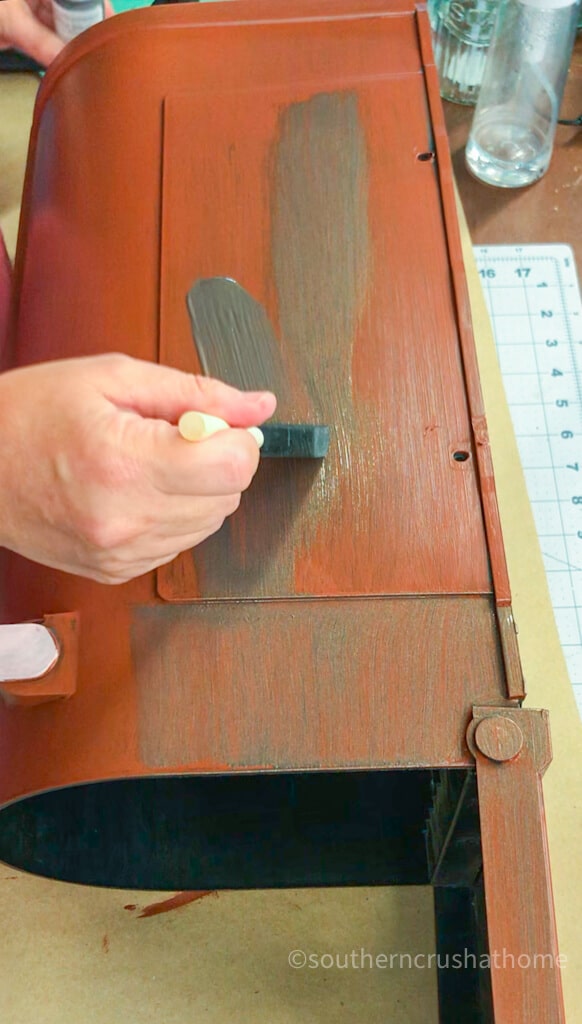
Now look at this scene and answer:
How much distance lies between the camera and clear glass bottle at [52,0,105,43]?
1.01m

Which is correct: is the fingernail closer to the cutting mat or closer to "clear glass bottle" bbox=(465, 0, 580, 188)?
the cutting mat

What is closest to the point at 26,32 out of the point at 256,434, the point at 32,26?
the point at 32,26

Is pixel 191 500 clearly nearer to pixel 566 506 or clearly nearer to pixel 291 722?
pixel 291 722

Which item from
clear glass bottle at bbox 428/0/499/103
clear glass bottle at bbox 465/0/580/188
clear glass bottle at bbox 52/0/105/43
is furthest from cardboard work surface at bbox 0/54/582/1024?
clear glass bottle at bbox 52/0/105/43

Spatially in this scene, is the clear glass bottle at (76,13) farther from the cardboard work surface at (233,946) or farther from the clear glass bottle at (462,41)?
the cardboard work surface at (233,946)

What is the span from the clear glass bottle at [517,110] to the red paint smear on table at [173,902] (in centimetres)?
87

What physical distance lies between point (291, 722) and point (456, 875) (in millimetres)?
300

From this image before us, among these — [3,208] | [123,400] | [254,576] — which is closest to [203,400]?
[123,400]

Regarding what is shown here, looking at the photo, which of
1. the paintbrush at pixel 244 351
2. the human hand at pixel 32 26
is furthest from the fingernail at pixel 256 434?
the human hand at pixel 32 26

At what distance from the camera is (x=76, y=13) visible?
1.02 meters

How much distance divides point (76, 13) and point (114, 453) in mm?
831

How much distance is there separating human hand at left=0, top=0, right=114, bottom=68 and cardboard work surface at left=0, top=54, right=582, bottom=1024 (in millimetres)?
987

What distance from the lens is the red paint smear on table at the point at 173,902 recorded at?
0.79 meters

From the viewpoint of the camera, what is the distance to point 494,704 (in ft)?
1.75
